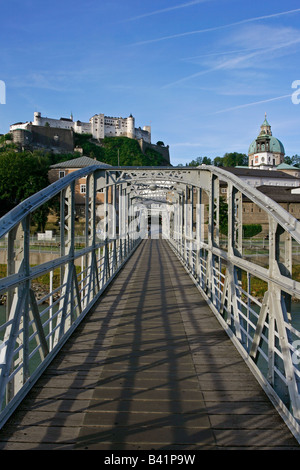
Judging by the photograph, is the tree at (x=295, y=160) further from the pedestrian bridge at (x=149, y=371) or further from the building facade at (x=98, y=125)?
the pedestrian bridge at (x=149, y=371)

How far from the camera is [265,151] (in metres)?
95.0

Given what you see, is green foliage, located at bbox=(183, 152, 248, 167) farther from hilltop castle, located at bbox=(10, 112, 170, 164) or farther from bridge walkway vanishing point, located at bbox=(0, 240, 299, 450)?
bridge walkway vanishing point, located at bbox=(0, 240, 299, 450)

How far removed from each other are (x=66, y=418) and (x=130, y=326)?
8.68ft

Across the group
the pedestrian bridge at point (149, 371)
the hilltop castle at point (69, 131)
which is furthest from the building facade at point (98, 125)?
the pedestrian bridge at point (149, 371)

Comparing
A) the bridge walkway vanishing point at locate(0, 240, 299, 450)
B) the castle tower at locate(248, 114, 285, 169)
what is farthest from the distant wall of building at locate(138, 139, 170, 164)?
the bridge walkway vanishing point at locate(0, 240, 299, 450)

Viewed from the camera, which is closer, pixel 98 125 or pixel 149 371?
pixel 149 371

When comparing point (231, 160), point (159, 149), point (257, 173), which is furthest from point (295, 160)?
point (257, 173)

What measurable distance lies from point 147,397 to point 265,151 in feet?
322

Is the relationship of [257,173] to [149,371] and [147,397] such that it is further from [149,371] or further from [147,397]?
[147,397]

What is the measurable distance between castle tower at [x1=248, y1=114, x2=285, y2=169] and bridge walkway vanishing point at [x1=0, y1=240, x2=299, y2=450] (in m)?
92.9

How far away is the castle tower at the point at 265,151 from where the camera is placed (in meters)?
94.2

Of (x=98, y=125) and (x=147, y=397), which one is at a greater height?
(x=98, y=125)

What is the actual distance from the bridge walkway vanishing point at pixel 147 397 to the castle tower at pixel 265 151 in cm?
9294
